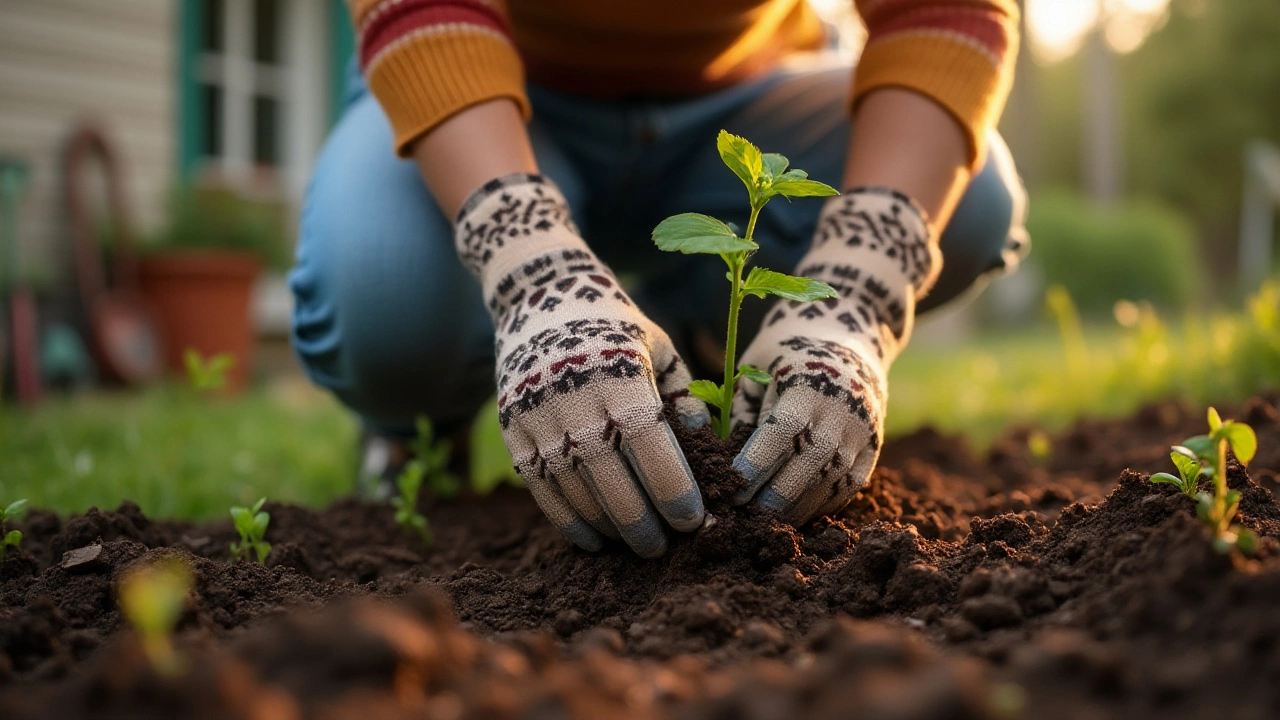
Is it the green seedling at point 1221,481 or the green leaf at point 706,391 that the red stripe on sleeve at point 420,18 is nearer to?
the green leaf at point 706,391

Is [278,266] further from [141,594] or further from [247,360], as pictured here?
[141,594]

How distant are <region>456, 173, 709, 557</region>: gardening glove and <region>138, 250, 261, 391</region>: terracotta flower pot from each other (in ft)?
13.7

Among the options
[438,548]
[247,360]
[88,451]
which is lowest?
[438,548]

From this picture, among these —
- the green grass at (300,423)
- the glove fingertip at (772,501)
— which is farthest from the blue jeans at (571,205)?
the glove fingertip at (772,501)

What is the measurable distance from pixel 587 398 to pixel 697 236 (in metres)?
0.23

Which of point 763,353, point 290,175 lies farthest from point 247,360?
point 763,353

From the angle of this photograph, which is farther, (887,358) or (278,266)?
(278,266)

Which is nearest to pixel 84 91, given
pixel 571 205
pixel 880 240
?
pixel 571 205

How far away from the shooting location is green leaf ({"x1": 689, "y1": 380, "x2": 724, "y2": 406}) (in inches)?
47.8

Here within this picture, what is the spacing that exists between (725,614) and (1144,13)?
29.7 metres

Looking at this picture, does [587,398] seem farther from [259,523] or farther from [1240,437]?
[1240,437]

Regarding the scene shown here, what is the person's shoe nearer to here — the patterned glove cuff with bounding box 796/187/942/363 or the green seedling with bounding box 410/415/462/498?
the green seedling with bounding box 410/415/462/498

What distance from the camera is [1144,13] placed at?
85.3 feet

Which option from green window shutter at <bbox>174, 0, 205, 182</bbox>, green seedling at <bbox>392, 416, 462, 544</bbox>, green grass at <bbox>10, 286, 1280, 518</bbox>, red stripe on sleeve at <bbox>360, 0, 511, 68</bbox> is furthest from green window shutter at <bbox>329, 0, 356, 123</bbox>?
red stripe on sleeve at <bbox>360, 0, 511, 68</bbox>
